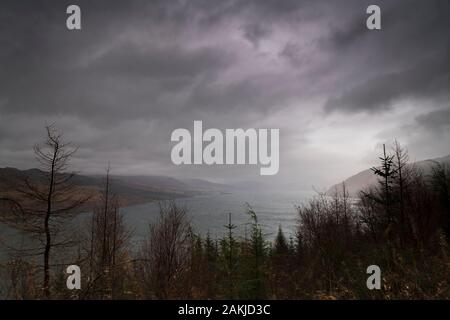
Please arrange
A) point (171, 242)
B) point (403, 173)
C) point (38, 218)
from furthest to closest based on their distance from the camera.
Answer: point (403, 173) < point (171, 242) < point (38, 218)

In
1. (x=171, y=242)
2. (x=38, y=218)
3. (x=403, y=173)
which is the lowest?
(x=171, y=242)

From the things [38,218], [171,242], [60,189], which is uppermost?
[60,189]
